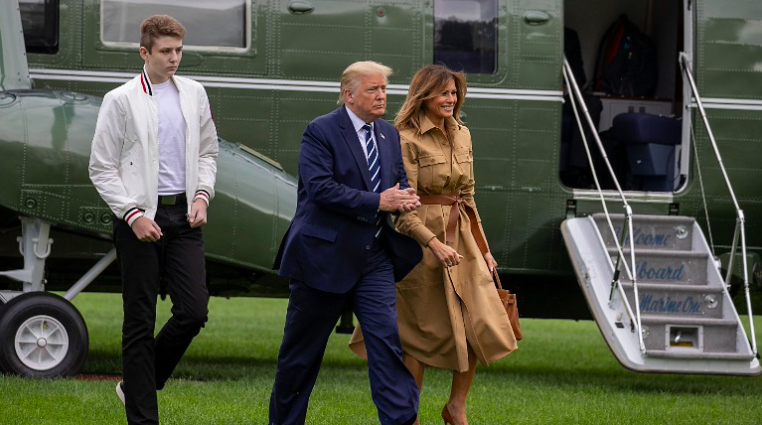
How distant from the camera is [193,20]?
29.9 feet

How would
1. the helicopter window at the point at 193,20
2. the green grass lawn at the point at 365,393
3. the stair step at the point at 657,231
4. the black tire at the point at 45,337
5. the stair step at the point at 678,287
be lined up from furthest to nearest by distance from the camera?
Result: 1. the stair step at the point at 657,231
2. the helicopter window at the point at 193,20
3. the stair step at the point at 678,287
4. the black tire at the point at 45,337
5. the green grass lawn at the point at 365,393

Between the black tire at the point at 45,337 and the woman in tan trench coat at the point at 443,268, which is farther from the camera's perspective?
the black tire at the point at 45,337

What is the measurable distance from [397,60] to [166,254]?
12.9ft

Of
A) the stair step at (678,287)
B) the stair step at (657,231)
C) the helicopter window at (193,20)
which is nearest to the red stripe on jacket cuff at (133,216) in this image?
the helicopter window at (193,20)

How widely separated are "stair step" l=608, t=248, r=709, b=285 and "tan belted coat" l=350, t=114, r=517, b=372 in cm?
304

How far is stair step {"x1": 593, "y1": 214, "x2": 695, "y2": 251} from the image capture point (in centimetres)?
936

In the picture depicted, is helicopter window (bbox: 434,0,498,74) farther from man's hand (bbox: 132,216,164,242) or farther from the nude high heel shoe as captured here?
man's hand (bbox: 132,216,164,242)

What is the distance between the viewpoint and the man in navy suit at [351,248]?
5441mm

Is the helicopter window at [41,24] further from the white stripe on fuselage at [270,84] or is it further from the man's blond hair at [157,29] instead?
the man's blond hair at [157,29]

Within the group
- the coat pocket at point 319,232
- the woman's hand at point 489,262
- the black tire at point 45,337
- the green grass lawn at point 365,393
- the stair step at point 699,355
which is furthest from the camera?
the stair step at point 699,355

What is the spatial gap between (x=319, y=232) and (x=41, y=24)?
424 centimetres

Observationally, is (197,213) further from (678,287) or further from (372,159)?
(678,287)

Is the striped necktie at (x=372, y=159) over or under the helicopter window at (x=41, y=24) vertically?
under

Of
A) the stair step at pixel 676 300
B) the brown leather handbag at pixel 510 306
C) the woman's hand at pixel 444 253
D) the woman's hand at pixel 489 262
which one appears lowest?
the stair step at pixel 676 300
